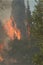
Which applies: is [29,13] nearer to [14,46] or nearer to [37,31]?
[14,46]

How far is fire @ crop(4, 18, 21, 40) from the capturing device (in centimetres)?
1195

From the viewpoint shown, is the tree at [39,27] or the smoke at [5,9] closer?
the tree at [39,27]

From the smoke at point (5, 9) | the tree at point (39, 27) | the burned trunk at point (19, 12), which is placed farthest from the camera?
the burned trunk at point (19, 12)

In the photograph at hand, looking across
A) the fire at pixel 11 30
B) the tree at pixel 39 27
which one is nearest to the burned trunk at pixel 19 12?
the fire at pixel 11 30

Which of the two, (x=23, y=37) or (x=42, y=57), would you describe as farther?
(x=23, y=37)

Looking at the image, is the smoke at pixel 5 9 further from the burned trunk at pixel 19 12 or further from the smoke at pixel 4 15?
the burned trunk at pixel 19 12

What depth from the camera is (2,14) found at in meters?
11.9

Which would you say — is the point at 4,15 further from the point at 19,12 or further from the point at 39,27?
the point at 39,27

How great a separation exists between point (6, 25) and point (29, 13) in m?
1.34

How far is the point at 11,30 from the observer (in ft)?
39.4

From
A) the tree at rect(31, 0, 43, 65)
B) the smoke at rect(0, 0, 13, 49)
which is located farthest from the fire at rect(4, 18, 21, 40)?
the tree at rect(31, 0, 43, 65)

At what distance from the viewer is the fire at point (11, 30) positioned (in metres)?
12.0

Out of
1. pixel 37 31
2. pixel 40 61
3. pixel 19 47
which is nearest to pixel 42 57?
pixel 40 61

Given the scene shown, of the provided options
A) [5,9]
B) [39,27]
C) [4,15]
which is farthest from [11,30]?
[39,27]
